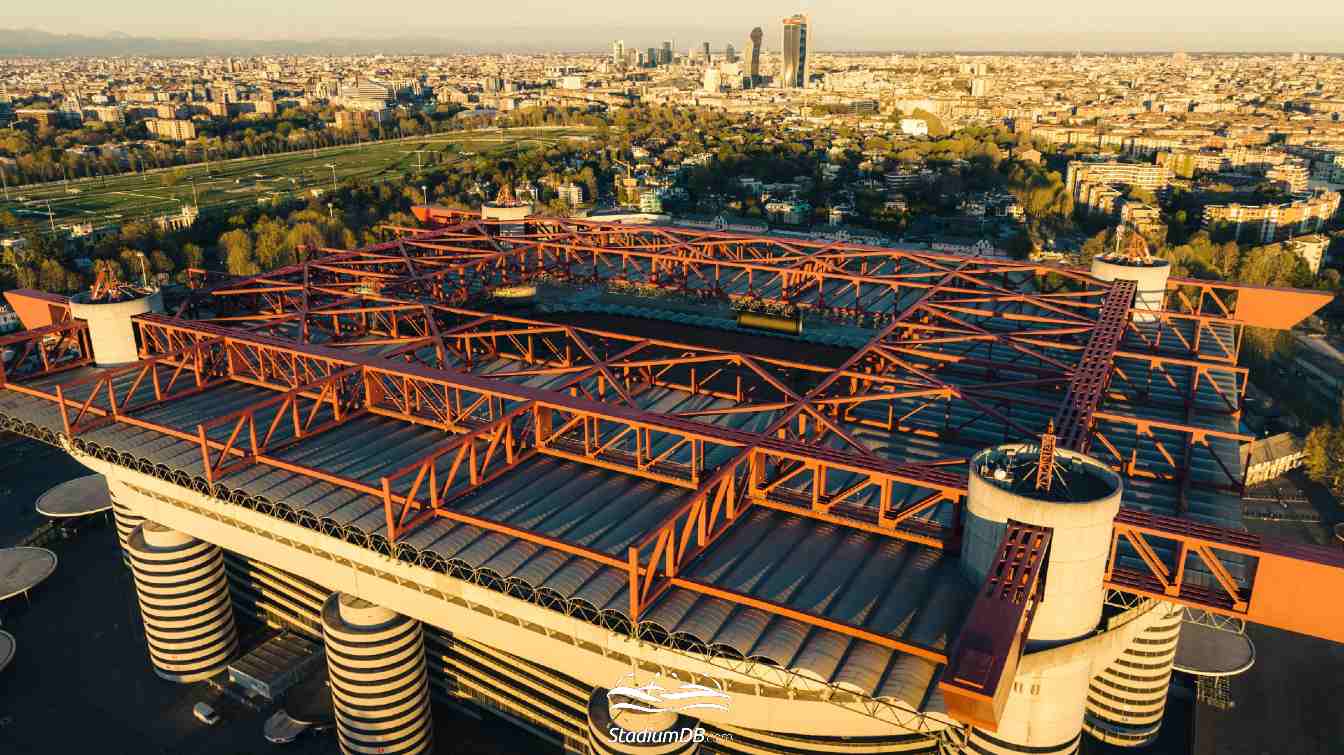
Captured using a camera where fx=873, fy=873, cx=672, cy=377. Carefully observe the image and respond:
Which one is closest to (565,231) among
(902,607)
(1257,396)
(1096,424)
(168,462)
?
(168,462)

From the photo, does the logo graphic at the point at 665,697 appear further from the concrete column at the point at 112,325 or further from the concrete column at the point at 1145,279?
the concrete column at the point at 1145,279

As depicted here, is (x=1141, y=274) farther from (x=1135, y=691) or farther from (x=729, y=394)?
(x=729, y=394)

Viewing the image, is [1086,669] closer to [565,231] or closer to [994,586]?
[994,586]

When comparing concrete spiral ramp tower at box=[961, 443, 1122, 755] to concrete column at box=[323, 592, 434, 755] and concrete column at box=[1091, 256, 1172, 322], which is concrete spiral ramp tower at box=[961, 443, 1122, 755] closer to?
concrete column at box=[323, 592, 434, 755]

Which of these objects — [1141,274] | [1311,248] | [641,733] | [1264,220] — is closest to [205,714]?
[641,733]

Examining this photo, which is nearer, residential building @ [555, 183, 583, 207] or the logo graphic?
the logo graphic

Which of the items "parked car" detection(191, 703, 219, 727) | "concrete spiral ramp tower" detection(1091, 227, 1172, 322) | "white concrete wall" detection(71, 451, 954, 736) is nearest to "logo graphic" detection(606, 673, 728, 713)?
"white concrete wall" detection(71, 451, 954, 736)
